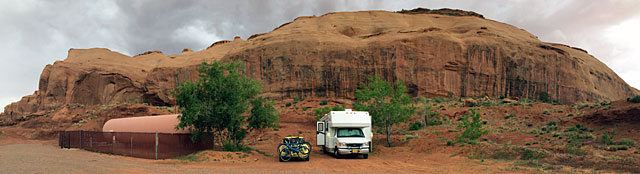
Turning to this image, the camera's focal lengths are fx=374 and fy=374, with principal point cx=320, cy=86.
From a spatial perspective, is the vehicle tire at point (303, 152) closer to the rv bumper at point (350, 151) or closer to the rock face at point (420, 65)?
the rv bumper at point (350, 151)

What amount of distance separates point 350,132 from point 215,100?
750cm

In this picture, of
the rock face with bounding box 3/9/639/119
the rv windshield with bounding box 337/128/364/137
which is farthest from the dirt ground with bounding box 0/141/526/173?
the rock face with bounding box 3/9/639/119

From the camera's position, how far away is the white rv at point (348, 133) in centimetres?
1919

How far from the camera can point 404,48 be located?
166ft

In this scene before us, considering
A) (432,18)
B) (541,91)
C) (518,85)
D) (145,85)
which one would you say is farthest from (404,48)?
(145,85)

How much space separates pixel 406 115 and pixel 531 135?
8.84m

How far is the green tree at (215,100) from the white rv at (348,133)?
4703 millimetres

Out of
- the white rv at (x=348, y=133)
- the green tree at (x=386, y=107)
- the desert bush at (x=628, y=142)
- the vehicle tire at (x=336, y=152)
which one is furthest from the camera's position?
the green tree at (x=386, y=107)

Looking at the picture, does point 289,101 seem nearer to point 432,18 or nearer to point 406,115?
point 406,115

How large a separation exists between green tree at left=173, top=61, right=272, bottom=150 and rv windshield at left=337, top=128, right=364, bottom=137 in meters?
5.19

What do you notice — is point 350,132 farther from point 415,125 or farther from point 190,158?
point 415,125

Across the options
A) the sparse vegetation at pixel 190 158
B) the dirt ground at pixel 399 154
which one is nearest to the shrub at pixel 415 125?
the dirt ground at pixel 399 154

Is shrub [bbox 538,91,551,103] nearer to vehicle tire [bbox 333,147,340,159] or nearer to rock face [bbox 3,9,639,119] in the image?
rock face [bbox 3,9,639,119]

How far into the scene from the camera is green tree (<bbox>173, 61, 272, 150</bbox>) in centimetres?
1933
